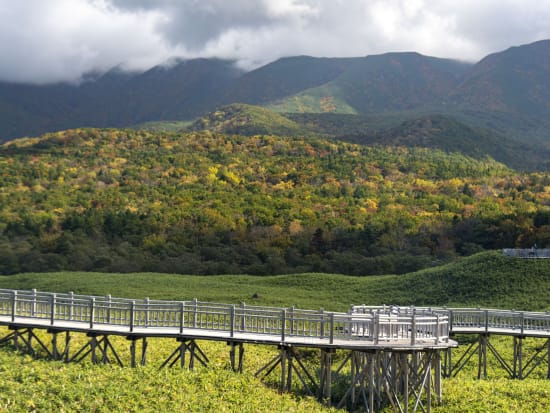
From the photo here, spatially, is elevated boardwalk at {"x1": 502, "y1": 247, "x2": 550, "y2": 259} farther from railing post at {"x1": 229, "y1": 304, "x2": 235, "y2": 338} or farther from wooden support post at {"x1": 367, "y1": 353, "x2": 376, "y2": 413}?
railing post at {"x1": 229, "y1": 304, "x2": 235, "y2": 338}

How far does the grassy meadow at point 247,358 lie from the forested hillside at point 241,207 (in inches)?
652

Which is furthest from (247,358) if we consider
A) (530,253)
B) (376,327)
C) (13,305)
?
(530,253)

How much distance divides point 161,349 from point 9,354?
37.6 ft

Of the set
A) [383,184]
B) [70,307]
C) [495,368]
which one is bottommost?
[495,368]

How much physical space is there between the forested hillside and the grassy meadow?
16559mm

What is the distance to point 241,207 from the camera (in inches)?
5433

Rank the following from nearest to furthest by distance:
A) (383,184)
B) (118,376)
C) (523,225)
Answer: (118,376), (523,225), (383,184)

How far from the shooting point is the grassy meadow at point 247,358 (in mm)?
31438

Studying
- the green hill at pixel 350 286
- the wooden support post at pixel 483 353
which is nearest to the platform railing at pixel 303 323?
the wooden support post at pixel 483 353

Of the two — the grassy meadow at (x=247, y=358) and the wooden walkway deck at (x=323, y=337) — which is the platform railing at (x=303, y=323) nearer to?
the wooden walkway deck at (x=323, y=337)

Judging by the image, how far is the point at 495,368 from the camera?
1999 inches

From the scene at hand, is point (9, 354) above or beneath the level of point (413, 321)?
beneath

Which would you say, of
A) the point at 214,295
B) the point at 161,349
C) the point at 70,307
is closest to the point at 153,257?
the point at 214,295

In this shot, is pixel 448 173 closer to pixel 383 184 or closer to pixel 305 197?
pixel 383 184
